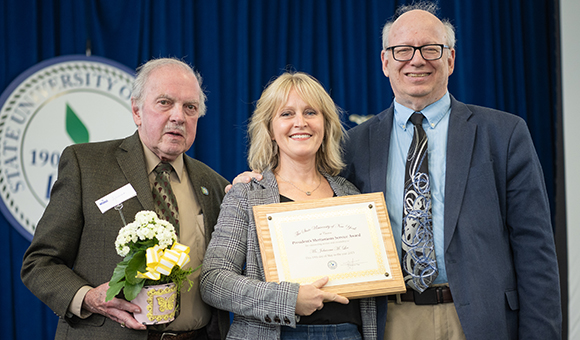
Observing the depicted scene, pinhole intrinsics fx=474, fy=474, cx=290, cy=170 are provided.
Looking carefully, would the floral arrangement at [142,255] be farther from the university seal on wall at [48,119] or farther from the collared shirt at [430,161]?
the university seal on wall at [48,119]

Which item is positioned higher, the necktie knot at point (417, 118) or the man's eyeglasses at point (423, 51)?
the man's eyeglasses at point (423, 51)

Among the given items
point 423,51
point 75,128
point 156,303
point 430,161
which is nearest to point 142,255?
point 156,303

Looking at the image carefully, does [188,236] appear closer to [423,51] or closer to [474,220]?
[474,220]

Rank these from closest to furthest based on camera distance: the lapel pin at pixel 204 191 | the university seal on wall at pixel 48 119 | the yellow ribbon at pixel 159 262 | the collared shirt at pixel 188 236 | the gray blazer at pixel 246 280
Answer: the yellow ribbon at pixel 159 262 < the gray blazer at pixel 246 280 < the collared shirt at pixel 188 236 < the lapel pin at pixel 204 191 < the university seal on wall at pixel 48 119

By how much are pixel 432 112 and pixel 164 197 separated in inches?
50.0

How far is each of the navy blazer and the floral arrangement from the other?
88 cm

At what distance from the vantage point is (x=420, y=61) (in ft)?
6.97

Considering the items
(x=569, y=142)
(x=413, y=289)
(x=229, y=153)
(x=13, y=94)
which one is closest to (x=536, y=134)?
(x=569, y=142)

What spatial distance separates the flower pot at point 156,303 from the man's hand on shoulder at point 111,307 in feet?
0.09

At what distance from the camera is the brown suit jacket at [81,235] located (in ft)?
6.16

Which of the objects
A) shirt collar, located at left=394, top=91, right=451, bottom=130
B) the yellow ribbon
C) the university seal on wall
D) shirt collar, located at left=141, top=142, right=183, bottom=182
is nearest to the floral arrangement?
the yellow ribbon

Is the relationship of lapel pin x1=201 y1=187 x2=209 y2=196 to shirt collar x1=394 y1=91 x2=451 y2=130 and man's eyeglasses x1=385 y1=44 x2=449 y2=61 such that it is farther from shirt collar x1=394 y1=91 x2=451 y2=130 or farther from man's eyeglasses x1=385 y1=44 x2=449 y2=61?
man's eyeglasses x1=385 y1=44 x2=449 y2=61

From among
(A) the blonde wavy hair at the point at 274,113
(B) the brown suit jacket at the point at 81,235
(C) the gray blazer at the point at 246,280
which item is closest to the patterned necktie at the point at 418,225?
(C) the gray blazer at the point at 246,280

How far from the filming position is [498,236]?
1924 mm
